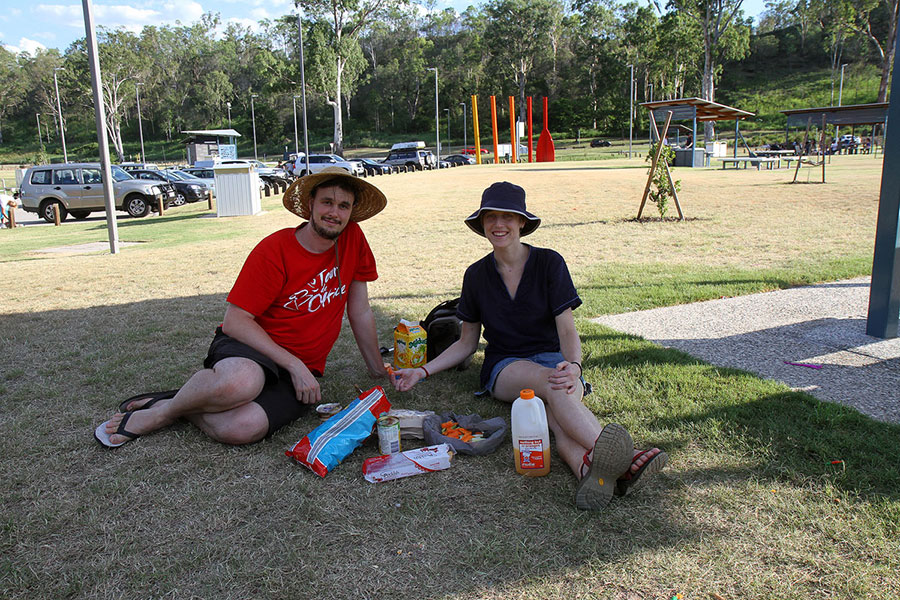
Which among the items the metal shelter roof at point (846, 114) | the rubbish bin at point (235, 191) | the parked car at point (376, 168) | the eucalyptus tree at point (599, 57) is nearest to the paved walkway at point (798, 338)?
the rubbish bin at point (235, 191)

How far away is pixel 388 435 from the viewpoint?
304 centimetres

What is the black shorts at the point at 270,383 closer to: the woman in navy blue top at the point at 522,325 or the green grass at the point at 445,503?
the green grass at the point at 445,503

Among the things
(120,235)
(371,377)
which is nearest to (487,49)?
(120,235)

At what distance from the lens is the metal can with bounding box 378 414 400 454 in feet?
9.96

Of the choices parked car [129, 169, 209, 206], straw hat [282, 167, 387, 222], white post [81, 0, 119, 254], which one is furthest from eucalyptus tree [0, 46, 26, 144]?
straw hat [282, 167, 387, 222]

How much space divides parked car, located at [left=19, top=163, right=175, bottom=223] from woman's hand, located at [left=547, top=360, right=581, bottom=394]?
753 inches

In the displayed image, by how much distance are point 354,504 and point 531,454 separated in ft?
2.55

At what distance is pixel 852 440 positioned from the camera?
9.71 feet

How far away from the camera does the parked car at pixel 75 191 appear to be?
1939 centimetres

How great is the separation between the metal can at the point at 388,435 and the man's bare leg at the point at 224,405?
598 mm

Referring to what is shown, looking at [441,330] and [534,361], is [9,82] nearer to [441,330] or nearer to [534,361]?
[441,330]

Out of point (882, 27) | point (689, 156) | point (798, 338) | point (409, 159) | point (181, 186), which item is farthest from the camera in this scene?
point (882, 27)

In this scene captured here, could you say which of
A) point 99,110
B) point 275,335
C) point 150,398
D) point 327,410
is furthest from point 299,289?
point 99,110

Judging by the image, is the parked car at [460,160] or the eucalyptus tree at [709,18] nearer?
the parked car at [460,160]
